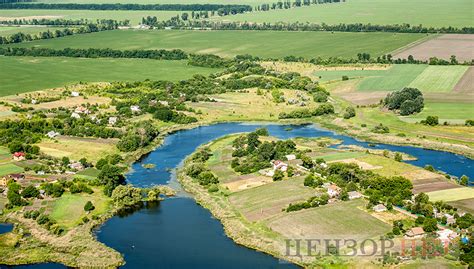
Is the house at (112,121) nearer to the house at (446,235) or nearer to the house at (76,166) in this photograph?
the house at (76,166)

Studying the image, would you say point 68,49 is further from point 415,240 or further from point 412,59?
point 415,240

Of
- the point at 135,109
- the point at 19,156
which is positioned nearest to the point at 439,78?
the point at 135,109

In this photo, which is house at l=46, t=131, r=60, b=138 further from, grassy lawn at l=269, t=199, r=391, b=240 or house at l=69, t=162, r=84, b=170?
grassy lawn at l=269, t=199, r=391, b=240

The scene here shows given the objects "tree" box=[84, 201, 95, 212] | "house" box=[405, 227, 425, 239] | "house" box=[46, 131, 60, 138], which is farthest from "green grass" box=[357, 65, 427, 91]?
"tree" box=[84, 201, 95, 212]

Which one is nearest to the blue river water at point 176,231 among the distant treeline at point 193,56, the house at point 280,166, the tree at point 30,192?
the tree at point 30,192

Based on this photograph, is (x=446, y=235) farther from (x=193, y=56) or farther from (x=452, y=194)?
(x=193, y=56)

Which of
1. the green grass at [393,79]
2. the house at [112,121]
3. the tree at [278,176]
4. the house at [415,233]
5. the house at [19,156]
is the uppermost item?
the green grass at [393,79]
